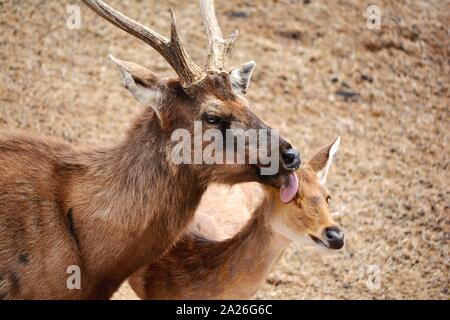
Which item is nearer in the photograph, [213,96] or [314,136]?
[213,96]

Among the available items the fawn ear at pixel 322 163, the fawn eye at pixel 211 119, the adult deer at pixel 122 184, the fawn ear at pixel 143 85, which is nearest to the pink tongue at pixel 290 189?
the adult deer at pixel 122 184

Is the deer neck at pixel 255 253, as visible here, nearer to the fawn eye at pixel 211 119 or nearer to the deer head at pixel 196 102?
the deer head at pixel 196 102

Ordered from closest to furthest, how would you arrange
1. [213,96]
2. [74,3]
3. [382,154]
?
[213,96], [382,154], [74,3]

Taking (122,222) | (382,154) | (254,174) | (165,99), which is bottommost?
(382,154)

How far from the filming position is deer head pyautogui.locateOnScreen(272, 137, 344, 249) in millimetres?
5496

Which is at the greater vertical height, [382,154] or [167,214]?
[167,214]

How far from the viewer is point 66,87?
8.93 metres

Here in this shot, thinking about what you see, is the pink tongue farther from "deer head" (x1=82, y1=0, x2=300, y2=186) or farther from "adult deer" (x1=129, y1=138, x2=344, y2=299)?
"deer head" (x1=82, y1=0, x2=300, y2=186)

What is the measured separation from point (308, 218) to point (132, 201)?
135 cm

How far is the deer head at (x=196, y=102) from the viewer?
4.91 metres

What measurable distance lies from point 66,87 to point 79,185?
12.9 feet

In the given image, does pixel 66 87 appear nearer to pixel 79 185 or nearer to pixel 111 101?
pixel 111 101

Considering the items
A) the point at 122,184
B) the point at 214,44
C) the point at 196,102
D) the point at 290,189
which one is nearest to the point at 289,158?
the point at 290,189
